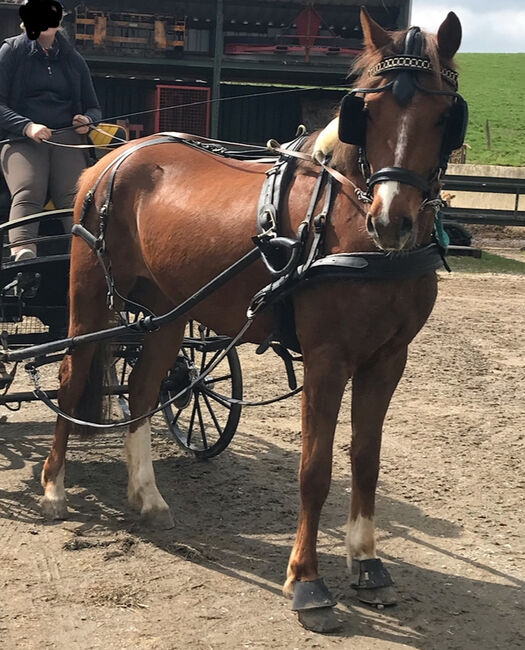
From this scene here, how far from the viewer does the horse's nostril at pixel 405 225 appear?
3121 millimetres

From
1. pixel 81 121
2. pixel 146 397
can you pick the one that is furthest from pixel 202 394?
pixel 81 121

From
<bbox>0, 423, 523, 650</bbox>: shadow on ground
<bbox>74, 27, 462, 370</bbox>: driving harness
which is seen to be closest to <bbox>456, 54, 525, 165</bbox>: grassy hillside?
<bbox>0, 423, 523, 650</bbox>: shadow on ground

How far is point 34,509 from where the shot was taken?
4.79m

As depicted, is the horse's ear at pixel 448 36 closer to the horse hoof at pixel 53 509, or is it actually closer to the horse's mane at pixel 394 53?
the horse's mane at pixel 394 53

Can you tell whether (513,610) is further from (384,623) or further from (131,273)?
(131,273)

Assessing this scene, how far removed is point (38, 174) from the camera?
5340 mm

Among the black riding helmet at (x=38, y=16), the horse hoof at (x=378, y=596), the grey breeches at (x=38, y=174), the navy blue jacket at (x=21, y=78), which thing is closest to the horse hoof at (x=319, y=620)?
the horse hoof at (x=378, y=596)

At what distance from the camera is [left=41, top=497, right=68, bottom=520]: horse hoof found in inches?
184

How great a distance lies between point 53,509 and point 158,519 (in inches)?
22.8

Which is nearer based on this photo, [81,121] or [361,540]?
[361,540]

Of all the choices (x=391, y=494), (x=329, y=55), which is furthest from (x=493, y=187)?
(x=391, y=494)

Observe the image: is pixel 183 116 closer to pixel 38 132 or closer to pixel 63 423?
pixel 38 132

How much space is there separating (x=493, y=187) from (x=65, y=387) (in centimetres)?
1436

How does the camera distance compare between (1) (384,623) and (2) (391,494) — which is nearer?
(1) (384,623)
